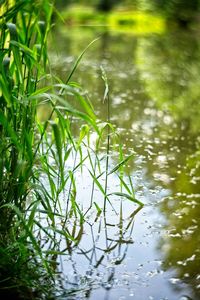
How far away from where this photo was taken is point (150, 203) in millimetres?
3207

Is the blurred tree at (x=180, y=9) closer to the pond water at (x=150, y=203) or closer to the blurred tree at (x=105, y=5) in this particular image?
the blurred tree at (x=105, y=5)

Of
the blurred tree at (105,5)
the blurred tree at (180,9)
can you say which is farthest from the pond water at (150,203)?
the blurred tree at (105,5)

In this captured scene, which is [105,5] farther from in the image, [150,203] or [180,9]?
[150,203]

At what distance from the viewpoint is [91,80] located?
23.1 ft

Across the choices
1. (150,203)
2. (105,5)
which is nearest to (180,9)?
(105,5)

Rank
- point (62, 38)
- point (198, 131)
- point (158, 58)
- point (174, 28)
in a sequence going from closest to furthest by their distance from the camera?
1. point (198, 131)
2. point (158, 58)
3. point (62, 38)
4. point (174, 28)

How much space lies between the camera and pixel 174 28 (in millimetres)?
16641

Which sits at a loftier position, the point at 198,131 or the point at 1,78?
the point at 1,78

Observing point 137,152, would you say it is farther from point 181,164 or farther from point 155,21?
point 155,21

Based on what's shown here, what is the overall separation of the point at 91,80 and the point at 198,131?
248 centimetres

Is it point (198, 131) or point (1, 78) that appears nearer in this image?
point (1, 78)

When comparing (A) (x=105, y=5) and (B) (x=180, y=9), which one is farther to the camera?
(A) (x=105, y=5)

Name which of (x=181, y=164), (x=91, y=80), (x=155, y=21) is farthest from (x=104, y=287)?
(x=155, y=21)

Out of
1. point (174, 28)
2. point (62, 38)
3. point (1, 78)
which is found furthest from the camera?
point (174, 28)
